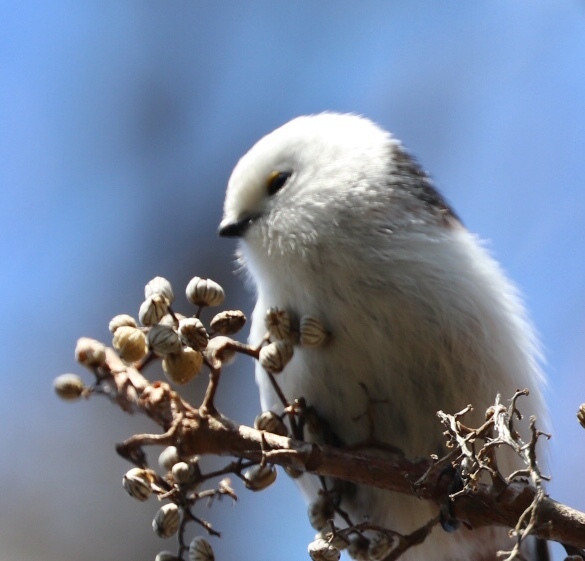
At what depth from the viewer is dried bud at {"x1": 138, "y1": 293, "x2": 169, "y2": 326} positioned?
976 millimetres

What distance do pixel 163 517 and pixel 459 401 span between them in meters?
0.55

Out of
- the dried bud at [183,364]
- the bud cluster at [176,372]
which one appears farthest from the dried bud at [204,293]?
the dried bud at [183,364]

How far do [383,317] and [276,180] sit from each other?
314 millimetres

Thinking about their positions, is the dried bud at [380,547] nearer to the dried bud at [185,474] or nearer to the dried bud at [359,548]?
the dried bud at [359,548]

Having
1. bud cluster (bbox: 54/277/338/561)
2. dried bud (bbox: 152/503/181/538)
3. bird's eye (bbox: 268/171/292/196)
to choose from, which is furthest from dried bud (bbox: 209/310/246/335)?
bird's eye (bbox: 268/171/292/196)

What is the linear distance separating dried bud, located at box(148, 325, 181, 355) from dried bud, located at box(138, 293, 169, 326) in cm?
3

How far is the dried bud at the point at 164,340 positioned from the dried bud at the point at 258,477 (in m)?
0.16

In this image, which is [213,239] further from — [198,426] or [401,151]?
[198,426]

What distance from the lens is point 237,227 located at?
1403 mm

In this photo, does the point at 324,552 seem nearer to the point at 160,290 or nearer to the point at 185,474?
the point at 185,474

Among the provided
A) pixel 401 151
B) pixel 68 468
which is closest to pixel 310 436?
pixel 401 151

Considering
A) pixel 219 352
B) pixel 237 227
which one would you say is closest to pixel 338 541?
pixel 219 352

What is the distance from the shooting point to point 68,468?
2434 mm

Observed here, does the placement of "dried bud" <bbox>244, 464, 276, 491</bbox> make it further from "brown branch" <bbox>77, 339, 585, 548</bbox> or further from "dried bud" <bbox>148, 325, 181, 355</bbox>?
"dried bud" <bbox>148, 325, 181, 355</bbox>
